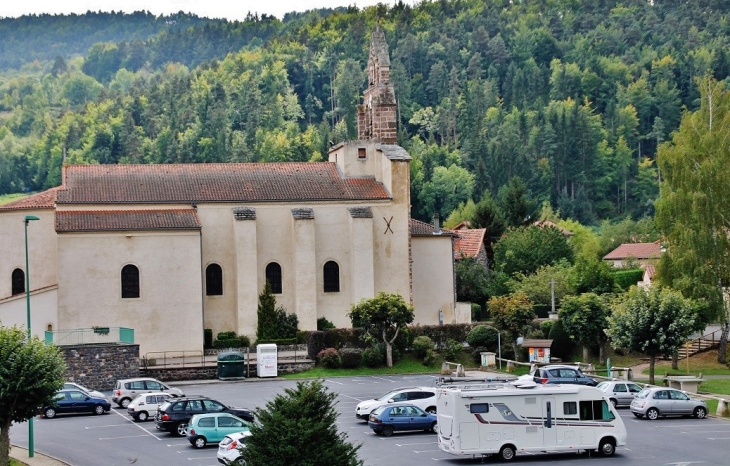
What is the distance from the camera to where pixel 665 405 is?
43125 mm

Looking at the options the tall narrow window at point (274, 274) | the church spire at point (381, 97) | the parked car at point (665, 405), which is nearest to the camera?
the parked car at point (665, 405)

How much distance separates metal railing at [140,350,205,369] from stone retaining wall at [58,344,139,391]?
2.81 meters

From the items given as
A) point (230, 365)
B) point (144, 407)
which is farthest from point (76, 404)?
point (230, 365)

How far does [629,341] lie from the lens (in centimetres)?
5291

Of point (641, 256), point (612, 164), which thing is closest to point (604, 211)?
point (612, 164)

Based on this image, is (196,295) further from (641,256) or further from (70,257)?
(641,256)

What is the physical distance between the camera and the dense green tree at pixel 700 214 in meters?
60.5

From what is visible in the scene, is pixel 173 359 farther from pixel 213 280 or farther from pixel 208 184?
pixel 208 184

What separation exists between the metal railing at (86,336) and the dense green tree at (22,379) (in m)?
20.2

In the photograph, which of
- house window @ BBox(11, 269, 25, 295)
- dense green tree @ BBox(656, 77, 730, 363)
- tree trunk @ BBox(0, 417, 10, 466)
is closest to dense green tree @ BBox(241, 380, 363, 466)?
tree trunk @ BBox(0, 417, 10, 466)

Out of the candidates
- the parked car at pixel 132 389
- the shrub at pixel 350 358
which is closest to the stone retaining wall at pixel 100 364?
the parked car at pixel 132 389

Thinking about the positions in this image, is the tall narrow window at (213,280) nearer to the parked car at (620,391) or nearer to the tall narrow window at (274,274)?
the tall narrow window at (274,274)

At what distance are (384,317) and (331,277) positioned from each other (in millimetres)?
8786

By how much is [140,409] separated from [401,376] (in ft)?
59.2
